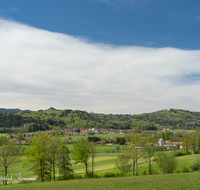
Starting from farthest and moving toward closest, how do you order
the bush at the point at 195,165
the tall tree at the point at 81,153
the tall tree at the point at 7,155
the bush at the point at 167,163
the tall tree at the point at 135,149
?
the tall tree at the point at 81,153 < the tall tree at the point at 135,149 < the bush at the point at 167,163 < the tall tree at the point at 7,155 < the bush at the point at 195,165

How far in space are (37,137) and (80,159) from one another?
16544 millimetres

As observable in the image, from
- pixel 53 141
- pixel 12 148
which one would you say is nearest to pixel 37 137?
pixel 53 141

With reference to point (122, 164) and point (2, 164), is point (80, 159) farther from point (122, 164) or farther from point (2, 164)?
point (2, 164)

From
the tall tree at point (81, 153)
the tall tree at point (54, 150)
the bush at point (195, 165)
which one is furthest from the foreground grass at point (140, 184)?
the tall tree at point (81, 153)

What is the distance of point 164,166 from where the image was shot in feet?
152

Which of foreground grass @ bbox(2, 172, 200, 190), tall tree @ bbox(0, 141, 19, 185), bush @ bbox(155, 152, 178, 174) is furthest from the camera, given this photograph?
bush @ bbox(155, 152, 178, 174)

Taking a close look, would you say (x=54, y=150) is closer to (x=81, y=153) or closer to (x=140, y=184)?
(x=81, y=153)

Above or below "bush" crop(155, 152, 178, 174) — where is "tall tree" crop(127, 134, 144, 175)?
above

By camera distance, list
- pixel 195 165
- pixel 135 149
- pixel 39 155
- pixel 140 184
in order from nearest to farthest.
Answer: pixel 140 184
pixel 39 155
pixel 195 165
pixel 135 149

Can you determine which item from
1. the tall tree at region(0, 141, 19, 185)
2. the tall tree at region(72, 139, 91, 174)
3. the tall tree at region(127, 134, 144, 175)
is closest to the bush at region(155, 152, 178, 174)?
the tall tree at region(127, 134, 144, 175)

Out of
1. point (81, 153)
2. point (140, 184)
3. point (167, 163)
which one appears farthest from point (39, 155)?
point (167, 163)

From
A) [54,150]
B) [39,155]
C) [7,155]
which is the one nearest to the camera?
[39,155]

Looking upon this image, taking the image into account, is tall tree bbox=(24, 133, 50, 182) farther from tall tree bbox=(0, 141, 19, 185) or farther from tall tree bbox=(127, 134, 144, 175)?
tall tree bbox=(127, 134, 144, 175)

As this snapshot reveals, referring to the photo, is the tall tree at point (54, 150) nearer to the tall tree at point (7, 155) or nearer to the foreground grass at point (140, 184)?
the tall tree at point (7, 155)
